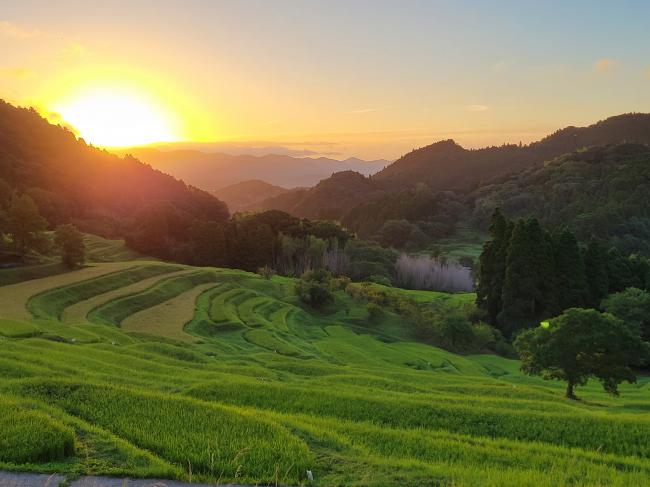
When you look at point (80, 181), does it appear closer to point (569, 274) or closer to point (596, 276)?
point (569, 274)

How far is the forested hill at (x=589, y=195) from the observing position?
124000mm

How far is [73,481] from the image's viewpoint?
716cm

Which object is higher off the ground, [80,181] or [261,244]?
[80,181]

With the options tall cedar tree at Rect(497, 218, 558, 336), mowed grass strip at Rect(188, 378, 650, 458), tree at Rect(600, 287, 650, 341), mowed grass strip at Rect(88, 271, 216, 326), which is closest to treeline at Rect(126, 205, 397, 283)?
mowed grass strip at Rect(88, 271, 216, 326)

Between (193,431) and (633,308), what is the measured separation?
5294 cm

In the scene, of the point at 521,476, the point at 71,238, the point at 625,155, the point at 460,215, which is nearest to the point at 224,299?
the point at 71,238

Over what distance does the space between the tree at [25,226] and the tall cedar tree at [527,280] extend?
156 feet

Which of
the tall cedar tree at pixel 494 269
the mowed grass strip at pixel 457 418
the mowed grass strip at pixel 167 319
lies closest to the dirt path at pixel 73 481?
the mowed grass strip at pixel 457 418

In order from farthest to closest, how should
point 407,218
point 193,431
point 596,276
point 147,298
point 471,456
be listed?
point 407,218 < point 596,276 < point 147,298 < point 193,431 < point 471,456

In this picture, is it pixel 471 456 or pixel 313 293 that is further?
pixel 313 293

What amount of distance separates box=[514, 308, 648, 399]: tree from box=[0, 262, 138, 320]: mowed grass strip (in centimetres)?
2929

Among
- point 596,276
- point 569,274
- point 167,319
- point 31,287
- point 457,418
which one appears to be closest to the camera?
point 457,418

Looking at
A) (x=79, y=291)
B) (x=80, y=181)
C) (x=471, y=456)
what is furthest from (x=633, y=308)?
(x=80, y=181)

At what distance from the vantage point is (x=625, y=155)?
176 metres
